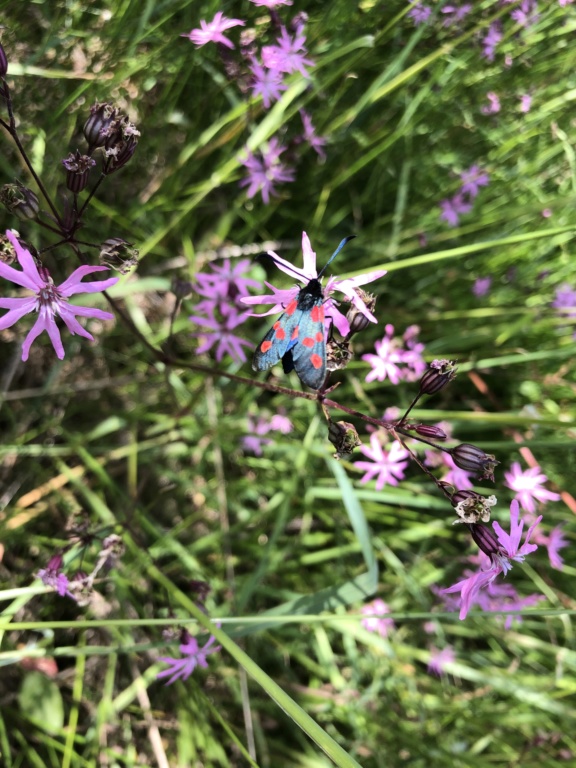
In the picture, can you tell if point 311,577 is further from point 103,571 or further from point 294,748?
point 103,571

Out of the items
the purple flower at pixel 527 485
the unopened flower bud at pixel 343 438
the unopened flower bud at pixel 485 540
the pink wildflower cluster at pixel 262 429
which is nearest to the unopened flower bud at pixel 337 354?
the unopened flower bud at pixel 343 438

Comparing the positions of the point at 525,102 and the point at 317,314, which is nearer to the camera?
the point at 317,314

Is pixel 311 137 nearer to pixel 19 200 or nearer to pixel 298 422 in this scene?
pixel 298 422

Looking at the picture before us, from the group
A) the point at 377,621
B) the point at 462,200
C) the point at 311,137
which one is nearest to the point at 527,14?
the point at 462,200

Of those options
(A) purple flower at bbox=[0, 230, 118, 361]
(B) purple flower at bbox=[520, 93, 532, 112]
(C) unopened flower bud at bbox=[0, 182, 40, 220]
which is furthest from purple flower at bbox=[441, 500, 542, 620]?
(B) purple flower at bbox=[520, 93, 532, 112]

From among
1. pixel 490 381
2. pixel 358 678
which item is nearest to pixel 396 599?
pixel 358 678

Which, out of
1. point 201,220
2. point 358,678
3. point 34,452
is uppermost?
point 201,220

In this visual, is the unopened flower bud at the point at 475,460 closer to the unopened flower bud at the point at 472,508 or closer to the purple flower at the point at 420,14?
the unopened flower bud at the point at 472,508
